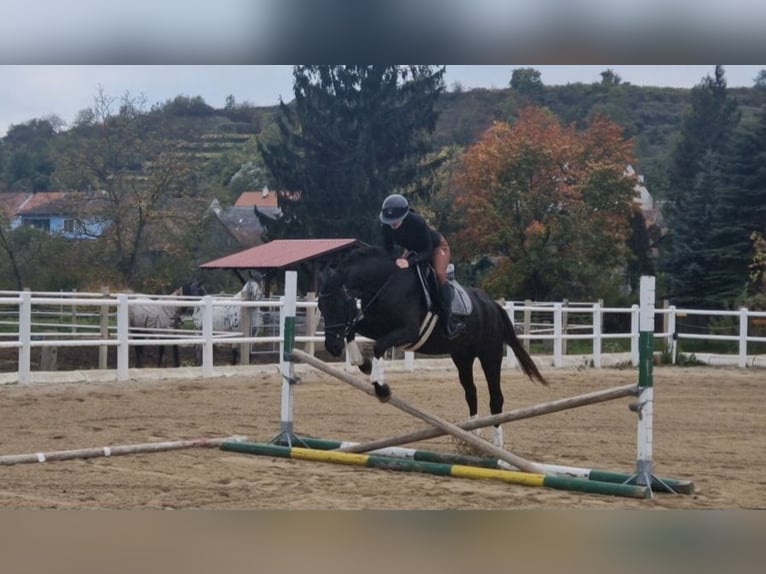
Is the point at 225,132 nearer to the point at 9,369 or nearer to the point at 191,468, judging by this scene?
the point at 9,369

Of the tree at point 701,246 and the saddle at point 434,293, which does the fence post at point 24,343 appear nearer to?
the saddle at point 434,293

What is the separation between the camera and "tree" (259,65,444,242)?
3428 cm

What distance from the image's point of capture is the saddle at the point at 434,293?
8281 mm

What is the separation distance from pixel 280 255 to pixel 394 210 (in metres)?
17.8

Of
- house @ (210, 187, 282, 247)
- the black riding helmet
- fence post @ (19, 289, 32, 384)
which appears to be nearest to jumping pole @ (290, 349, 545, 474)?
the black riding helmet

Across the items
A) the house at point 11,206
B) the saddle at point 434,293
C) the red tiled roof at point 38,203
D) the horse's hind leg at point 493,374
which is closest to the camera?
the saddle at point 434,293

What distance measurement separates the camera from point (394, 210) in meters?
8.12

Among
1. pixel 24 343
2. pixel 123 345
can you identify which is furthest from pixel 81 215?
pixel 24 343

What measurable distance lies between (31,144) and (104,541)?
59.9 m

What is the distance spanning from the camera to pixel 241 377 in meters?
14.9

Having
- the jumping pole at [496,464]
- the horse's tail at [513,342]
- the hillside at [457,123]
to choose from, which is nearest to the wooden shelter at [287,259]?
the hillside at [457,123]

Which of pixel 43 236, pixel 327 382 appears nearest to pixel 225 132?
pixel 43 236

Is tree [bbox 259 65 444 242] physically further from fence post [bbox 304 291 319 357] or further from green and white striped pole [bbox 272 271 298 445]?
green and white striped pole [bbox 272 271 298 445]

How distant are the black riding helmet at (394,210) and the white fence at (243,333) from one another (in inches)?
245
